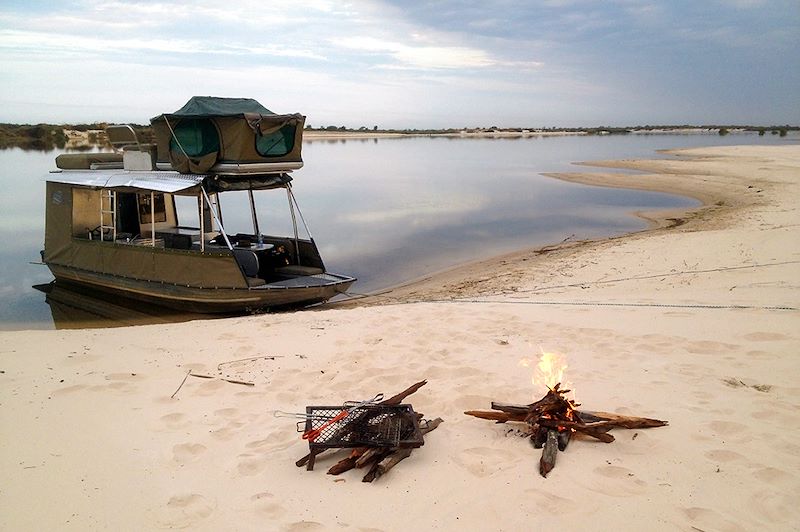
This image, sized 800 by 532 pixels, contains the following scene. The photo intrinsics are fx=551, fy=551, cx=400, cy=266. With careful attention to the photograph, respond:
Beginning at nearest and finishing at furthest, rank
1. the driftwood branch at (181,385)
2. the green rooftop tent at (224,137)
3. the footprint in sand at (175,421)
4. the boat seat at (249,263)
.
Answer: the footprint in sand at (175,421) → the driftwood branch at (181,385) → the green rooftop tent at (224,137) → the boat seat at (249,263)

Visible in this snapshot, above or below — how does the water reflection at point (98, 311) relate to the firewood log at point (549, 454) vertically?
below

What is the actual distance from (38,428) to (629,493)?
512 cm

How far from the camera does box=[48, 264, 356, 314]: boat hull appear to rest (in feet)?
35.5

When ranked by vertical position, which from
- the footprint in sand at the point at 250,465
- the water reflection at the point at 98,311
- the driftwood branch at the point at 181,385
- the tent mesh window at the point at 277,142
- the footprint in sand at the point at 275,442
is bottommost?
the water reflection at the point at 98,311

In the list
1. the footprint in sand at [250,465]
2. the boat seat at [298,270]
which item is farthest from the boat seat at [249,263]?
the footprint in sand at [250,465]

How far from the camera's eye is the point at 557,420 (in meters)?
4.66

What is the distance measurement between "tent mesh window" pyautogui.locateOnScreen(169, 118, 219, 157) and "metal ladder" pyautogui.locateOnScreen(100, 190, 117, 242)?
2531 millimetres

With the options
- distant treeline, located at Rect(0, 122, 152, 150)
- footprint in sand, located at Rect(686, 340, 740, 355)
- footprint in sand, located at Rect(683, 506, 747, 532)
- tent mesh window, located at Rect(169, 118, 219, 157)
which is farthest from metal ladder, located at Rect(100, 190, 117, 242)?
distant treeline, located at Rect(0, 122, 152, 150)

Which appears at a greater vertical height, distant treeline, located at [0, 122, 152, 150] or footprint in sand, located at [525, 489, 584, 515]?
distant treeline, located at [0, 122, 152, 150]

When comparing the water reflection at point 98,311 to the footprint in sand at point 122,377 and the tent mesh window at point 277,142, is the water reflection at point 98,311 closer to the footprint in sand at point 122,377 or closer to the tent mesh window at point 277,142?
the tent mesh window at point 277,142

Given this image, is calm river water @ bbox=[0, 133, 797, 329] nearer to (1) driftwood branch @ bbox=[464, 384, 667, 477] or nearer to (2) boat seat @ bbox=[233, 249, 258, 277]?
(2) boat seat @ bbox=[233, 249, 258, 277]

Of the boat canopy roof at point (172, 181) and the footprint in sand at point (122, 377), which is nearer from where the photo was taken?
the footprint in sand at point (122, 377)

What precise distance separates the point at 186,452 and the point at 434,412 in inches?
89.0

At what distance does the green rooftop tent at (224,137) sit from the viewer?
10812mm
